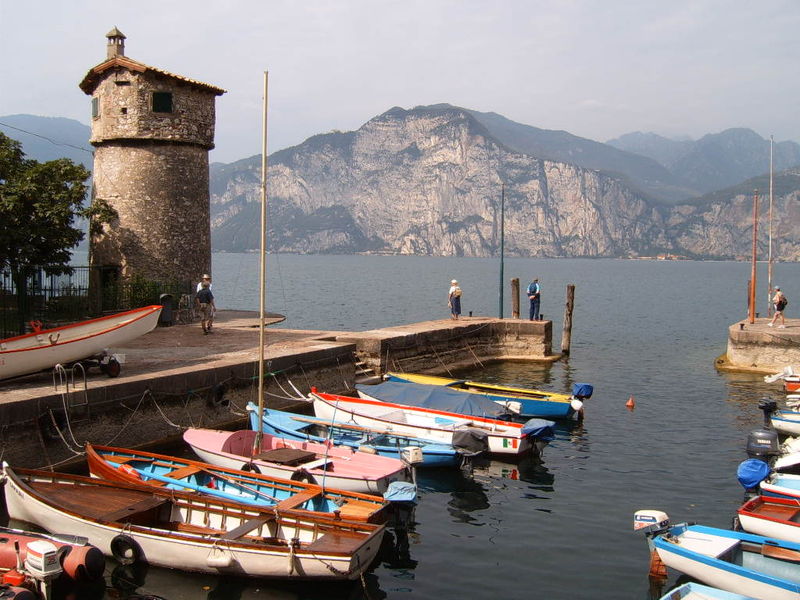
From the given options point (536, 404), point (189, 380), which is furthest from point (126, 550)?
point (536, 404)

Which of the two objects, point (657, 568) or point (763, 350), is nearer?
point (657, 568)

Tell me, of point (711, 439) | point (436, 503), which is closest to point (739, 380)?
point (711, 439)

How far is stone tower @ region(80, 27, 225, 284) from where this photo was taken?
28672 millimetres

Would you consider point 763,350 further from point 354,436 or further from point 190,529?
point 190,529

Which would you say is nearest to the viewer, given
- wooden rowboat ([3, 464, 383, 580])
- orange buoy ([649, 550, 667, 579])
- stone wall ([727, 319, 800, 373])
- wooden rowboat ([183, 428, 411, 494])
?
wooden rowboat ([3, 464, 383, 580])

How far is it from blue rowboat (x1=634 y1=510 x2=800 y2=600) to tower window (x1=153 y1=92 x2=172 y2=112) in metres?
23.6

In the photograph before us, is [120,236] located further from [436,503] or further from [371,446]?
[436,503]

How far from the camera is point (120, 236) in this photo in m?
29.3

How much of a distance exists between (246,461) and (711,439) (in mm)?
12818

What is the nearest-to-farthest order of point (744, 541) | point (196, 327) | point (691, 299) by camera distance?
1. point (744, 541)
2. point (196, 327)
3. point (691, 299)

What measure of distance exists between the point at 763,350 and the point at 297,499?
936 inches

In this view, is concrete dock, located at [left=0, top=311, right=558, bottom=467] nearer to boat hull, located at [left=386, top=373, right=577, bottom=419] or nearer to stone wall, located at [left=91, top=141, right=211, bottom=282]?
stone wall, located at [left=91, top=141, right=211, bottom=282]

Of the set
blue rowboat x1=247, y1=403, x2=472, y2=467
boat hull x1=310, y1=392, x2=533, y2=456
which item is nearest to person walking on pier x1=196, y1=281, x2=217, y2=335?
boat hull x1=310, y1=392, x2=533, y2=456

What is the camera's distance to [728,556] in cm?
1130
